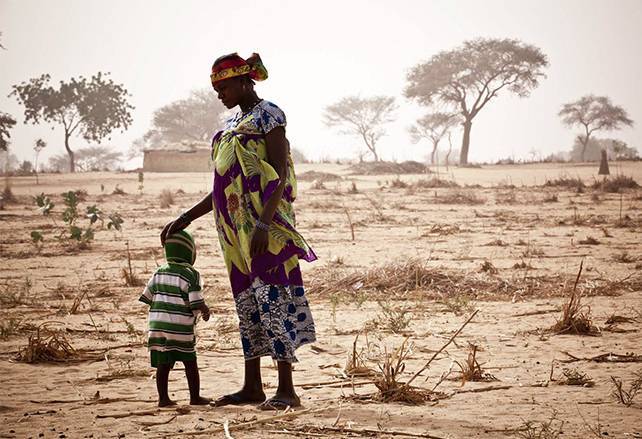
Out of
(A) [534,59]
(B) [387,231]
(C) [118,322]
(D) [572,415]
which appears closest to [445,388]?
(D) [572,415]

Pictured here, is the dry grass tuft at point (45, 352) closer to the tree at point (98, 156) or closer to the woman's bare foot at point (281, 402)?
the woman's bare foot at point (281, 402)

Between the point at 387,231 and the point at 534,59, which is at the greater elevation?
the point at 534,59

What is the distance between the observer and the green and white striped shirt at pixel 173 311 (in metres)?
3.50

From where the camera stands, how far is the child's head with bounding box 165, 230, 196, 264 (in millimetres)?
3621

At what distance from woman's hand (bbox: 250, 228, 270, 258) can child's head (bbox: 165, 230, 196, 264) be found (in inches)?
13.1

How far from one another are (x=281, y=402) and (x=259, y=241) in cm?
76

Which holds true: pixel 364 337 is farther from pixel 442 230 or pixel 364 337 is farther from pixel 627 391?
pixel 442 230

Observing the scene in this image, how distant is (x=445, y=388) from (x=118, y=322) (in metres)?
2.82

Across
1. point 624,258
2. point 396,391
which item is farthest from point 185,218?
point 624,258

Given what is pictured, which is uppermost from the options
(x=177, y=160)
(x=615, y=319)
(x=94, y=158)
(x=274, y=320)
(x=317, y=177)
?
(x=94, y=158)

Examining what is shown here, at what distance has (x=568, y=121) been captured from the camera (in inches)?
2392

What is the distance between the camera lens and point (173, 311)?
11.5ft

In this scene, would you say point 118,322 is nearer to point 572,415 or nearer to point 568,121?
point 572,415

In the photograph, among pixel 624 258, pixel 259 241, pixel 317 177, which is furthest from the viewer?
pixel 317 177
